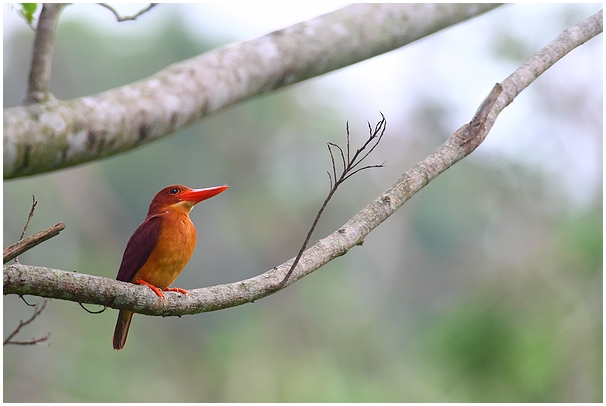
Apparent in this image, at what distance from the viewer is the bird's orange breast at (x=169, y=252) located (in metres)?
2.08

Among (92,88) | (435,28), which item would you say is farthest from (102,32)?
(435,28)

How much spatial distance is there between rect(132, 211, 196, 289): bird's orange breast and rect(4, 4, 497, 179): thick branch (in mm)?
574

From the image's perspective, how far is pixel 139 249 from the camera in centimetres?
211

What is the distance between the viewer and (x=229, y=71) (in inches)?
71.7

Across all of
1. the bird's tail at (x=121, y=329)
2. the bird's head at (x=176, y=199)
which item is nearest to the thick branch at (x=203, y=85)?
the bird's head at (x=176, y=199)

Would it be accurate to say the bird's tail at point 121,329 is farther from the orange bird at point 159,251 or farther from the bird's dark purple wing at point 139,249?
the bird's dark purple wing at point 139,249

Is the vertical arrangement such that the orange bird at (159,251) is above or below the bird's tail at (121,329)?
above

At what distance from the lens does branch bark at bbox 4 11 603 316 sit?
1.47m

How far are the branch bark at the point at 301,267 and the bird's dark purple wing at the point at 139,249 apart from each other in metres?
0.46

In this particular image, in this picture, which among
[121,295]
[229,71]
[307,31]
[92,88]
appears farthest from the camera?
[92,88]

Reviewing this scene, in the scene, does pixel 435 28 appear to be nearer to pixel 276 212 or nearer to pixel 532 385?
pixel 532 385

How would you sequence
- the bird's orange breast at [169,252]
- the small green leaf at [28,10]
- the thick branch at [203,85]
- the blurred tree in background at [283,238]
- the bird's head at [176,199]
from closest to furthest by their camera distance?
the thick branch at [203,85] → the small green leaf at [28,10] → the bird's orange breast at [169,252] → the bird's head at [176,199] → the blurred tree in background at [283,238]

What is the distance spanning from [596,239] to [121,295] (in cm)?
467

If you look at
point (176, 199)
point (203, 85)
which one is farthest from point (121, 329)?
point (203, 85)
